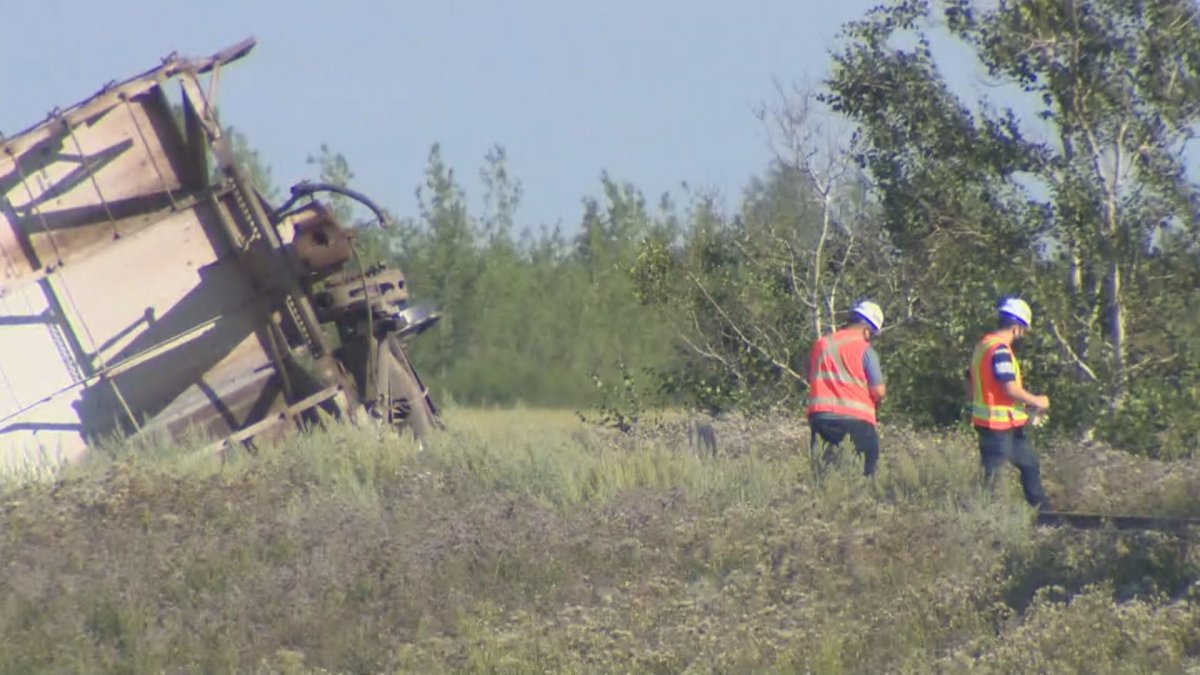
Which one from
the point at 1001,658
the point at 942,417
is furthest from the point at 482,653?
the point at 942,417

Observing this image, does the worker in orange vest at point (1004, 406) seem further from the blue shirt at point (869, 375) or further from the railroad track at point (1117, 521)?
the blue shirt at point (869, 375)

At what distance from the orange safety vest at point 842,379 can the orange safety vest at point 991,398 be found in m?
0.71

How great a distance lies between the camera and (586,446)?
13250mm

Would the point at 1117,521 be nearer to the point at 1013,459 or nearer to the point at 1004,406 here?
the point at 1013,459

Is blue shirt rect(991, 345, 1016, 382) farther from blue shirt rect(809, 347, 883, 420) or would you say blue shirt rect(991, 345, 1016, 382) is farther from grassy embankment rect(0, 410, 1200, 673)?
blue shirt rect(809, 347, 883, 420)

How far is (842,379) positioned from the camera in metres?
11.8

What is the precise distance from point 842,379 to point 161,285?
17.9 feet

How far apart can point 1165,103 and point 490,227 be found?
2146 cm

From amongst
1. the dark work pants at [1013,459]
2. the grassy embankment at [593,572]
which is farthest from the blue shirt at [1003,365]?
the grassy embankment at [593,572]

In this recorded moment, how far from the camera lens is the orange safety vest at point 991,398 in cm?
1135

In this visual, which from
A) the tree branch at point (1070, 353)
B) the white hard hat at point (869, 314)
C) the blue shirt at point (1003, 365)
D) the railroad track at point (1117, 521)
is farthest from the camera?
the tree branch at point (1070, 353)

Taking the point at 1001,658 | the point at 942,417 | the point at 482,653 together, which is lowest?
the point at 942,417

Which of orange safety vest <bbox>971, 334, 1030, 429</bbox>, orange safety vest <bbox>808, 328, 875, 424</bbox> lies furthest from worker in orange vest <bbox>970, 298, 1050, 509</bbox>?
orange safety vest <bbox>808, 328, 875, 424</bbox>

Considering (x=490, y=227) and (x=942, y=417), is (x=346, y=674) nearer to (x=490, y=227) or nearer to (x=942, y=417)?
(x=942, y=417)
